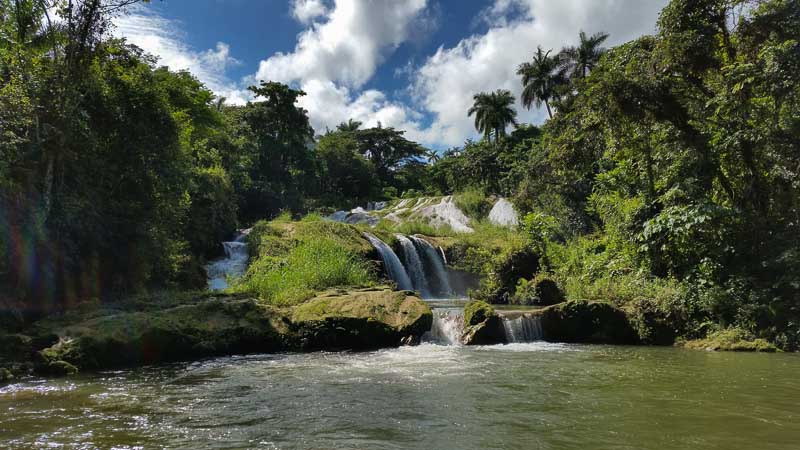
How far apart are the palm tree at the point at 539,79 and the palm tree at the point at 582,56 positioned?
868 mm

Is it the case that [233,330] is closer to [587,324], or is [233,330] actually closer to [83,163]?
[83,163]

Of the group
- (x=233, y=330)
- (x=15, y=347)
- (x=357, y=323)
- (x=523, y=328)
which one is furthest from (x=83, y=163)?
(x=523, y=328)

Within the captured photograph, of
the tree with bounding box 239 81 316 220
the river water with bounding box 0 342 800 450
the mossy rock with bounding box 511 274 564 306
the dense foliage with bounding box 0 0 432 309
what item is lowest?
the river water with bounding box 0 342 800 450

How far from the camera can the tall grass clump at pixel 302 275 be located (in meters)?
→ 11.8

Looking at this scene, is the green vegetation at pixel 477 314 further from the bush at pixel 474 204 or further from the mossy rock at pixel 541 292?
the bush at pixel 474 204

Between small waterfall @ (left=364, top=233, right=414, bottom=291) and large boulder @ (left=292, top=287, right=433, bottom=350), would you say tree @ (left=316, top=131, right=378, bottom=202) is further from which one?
large boulder @ (left=292, top=287, right=433, bottom=350)

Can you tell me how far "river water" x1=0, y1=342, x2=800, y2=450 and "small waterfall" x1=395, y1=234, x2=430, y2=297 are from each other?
12656mm

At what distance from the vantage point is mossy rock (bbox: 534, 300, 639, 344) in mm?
11539

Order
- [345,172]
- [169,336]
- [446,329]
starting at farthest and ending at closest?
[345,172] < [446,329] < [169,336]

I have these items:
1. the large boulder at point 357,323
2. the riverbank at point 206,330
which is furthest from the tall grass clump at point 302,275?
the large boulder at point 357,323

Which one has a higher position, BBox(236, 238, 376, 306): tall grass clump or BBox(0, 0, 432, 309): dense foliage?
BBox(0, 0, 432, 309): dense foliage

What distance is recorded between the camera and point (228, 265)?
19875 millimetres

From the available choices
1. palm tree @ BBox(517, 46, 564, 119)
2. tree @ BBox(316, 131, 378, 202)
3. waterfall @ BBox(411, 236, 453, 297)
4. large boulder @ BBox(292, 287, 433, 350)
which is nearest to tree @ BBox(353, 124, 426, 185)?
tree @ BBox(316, 131, 378, 202)

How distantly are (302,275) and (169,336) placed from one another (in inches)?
165
